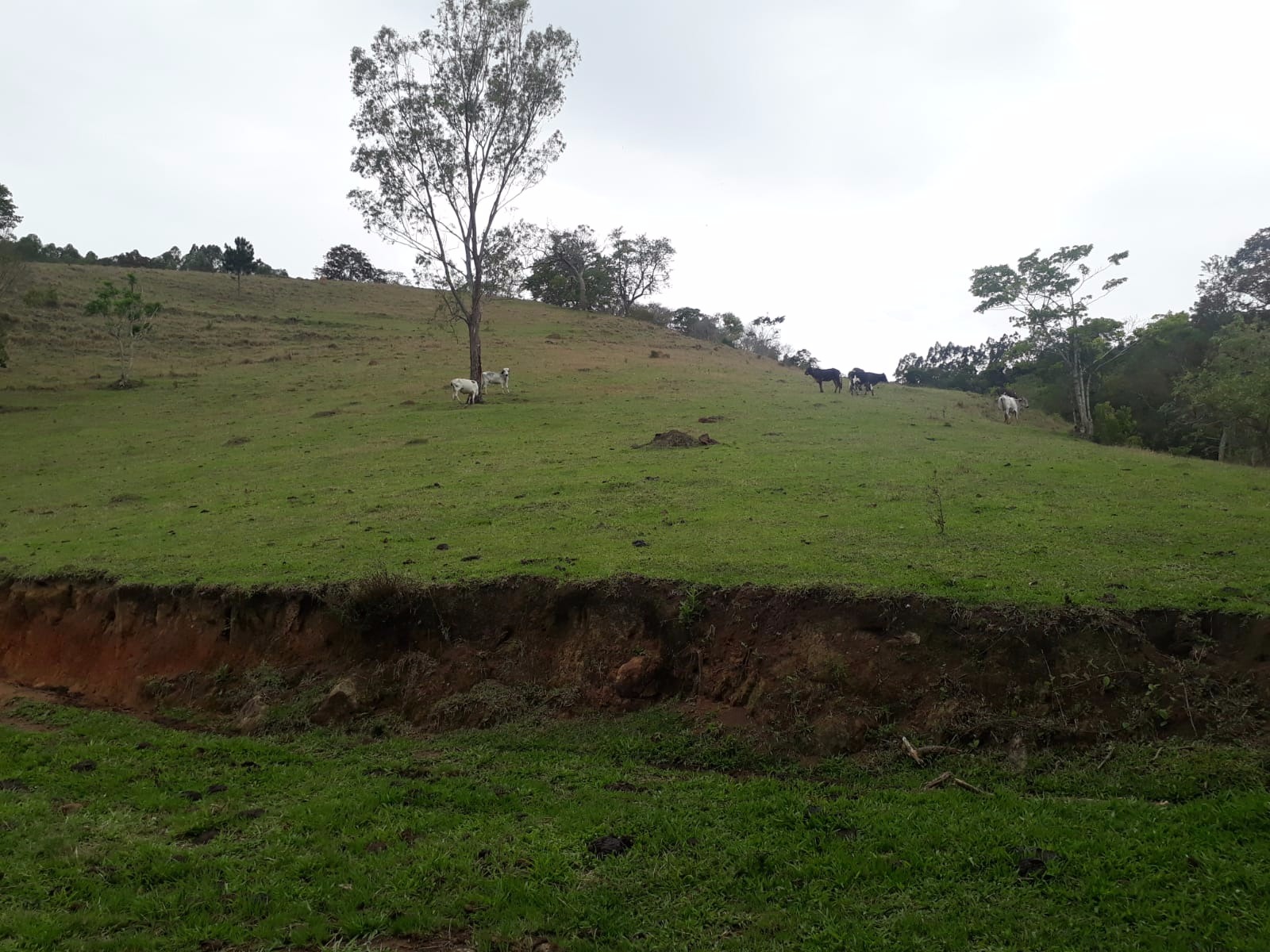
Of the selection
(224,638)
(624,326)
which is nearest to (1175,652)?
(224,638)

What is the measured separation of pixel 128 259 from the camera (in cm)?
8406

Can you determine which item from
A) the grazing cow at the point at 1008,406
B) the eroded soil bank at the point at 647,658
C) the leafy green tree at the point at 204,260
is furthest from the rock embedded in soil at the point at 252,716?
the leafy green tree at the point at 204,260

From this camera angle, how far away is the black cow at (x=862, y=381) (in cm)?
3692

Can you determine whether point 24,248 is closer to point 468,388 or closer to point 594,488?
point 468,388

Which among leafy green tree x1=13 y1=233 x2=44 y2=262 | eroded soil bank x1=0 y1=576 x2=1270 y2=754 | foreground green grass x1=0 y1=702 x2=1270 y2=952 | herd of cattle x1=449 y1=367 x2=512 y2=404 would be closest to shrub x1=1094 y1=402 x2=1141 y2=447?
herd of cattle x1=449 y1=367 x2=512 y2=404

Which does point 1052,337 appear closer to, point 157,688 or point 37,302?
point 157,688

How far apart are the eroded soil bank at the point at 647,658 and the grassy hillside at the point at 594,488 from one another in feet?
1.62

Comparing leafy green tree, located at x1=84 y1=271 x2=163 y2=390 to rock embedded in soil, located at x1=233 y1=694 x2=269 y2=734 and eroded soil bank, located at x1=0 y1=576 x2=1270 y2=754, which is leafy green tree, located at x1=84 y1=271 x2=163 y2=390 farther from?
rock embedded in soil, located at x1=233 y1=694 x2=269 y2=734

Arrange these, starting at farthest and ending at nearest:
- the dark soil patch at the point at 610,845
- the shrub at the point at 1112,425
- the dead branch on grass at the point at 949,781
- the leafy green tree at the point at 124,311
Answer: the leafy green tree at the point at 124,311 → the shrub at the point at 1112,425 → the dead branch on grass at the point at 949,781 → the dark soil patch at the point at 610,845

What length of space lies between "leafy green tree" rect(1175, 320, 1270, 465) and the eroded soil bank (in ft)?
74.2

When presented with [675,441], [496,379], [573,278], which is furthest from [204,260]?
[675,441]

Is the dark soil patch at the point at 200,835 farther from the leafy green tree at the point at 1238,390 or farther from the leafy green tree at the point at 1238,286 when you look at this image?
the leafy green tree at the point at 1238,286

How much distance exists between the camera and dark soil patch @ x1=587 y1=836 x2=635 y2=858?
→ 6301 millimetres

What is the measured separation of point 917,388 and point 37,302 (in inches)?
2143
